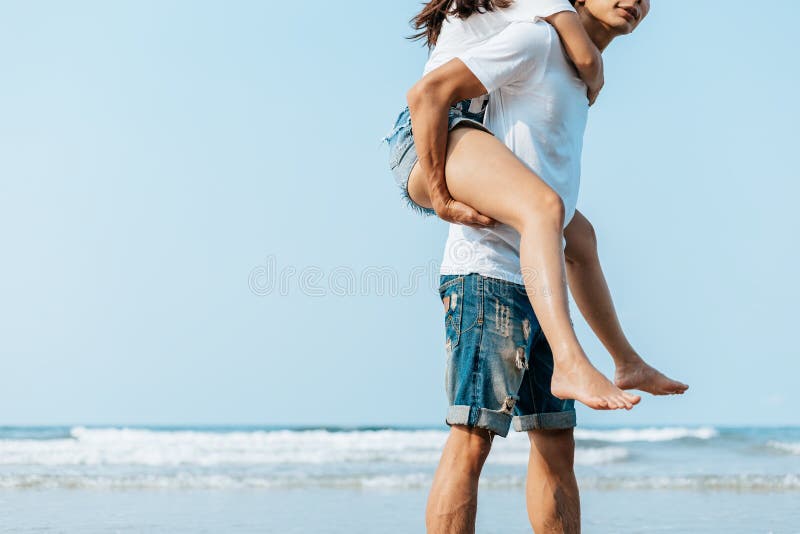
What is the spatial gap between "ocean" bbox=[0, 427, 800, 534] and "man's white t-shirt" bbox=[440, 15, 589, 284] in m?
2.55

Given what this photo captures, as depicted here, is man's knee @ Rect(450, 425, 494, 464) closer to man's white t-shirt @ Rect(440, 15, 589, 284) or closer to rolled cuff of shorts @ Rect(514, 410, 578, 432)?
rolled cuff of shorts @ Rect(514, 410, 578, 432)

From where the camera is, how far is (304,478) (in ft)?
21.6

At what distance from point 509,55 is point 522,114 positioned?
16 cm

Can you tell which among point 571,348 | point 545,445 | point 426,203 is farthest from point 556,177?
point 545,445

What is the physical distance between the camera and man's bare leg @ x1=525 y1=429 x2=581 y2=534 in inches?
82.2

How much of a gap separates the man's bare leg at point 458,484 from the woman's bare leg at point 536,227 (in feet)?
0.78

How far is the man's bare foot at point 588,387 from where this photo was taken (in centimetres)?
162

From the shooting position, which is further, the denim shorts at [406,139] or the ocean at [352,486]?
the ocean at [352,486]

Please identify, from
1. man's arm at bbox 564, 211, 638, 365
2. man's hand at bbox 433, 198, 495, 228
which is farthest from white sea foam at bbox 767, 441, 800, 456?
man's hand at bbox 433, 198, 495, 228

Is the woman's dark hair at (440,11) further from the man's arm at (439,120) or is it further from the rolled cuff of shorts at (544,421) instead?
the rolled cuff of shorts at (544,421)

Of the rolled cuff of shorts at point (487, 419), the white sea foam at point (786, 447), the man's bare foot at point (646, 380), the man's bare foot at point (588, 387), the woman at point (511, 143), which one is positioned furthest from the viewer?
the white sea foam at point (786, 447)

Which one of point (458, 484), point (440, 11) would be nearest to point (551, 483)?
point (458, 484)

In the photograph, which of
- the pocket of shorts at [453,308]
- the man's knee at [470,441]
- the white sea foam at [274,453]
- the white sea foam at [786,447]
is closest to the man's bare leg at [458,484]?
the man's knee at [470,441]

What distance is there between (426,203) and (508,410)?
0.52m
